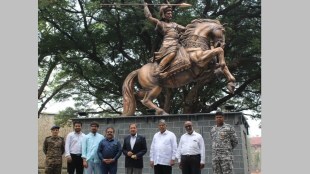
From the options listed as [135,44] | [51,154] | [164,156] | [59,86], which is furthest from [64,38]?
[164,156]

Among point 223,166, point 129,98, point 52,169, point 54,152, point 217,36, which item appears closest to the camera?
point 223,166

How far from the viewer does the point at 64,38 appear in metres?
18.5

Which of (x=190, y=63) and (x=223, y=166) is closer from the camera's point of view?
(x=223, y=166)

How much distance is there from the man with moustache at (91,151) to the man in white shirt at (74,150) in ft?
0.93

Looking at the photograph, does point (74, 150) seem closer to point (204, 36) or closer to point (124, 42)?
point (204, 36)

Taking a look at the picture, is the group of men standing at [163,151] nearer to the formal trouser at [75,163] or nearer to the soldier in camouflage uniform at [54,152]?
the soldier in camouflage uniform at [54,152]

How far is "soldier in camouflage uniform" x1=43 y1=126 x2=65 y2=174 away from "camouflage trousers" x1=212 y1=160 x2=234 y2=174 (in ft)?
10.6

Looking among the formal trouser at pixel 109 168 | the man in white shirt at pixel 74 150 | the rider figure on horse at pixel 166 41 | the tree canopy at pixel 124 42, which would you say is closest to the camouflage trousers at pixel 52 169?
the man in white shirt at pixel 74 150

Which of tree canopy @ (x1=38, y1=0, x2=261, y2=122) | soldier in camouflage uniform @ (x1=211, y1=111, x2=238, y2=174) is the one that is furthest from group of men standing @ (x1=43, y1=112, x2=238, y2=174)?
tree canopy @ (x1=38, y1=0, x2=261, y2=122)

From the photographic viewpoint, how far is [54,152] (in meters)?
9.26

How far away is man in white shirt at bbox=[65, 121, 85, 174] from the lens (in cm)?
947

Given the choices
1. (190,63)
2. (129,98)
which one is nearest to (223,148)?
(190,63)

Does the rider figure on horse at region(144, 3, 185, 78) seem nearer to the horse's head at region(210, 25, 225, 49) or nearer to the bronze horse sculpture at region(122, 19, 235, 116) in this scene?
the bronze horse sculpture at region(122, 19, 235, 116)

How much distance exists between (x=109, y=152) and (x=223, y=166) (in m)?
2.24
